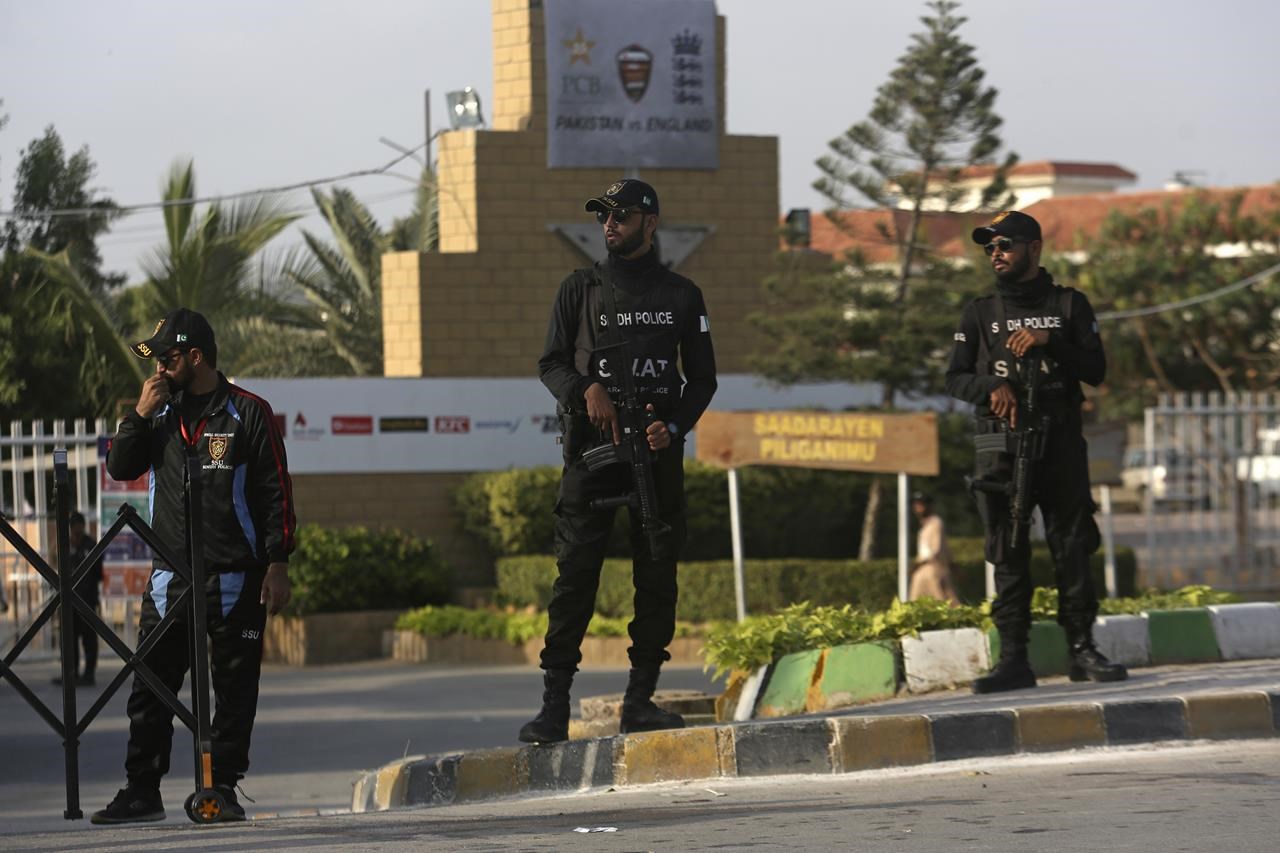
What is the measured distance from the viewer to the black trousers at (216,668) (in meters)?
6.37

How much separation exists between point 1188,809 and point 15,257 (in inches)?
938

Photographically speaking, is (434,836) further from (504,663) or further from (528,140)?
(528,140)

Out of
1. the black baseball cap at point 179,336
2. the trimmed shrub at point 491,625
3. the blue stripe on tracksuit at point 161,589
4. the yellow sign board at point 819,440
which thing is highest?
the black baseball cap at point 179,336

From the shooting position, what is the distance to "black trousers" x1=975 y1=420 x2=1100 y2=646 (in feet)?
25.9

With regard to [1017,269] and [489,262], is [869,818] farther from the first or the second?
[489,262]

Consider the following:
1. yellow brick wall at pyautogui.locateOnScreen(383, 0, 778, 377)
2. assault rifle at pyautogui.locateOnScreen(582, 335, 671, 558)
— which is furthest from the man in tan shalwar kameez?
assault rifle at pyautogui.locateOnScreen(582, 335, 671, 558)

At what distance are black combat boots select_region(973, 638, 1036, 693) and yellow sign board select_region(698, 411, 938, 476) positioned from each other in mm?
7782

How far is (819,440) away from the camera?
1639 cm

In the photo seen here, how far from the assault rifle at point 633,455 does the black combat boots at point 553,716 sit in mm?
614

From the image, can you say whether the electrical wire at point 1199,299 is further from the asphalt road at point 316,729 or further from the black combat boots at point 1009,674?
the black combat boots at point 1009,674

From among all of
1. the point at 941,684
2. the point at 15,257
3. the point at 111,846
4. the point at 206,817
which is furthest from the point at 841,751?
the point at 15,257

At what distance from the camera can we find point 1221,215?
35344 millimetres

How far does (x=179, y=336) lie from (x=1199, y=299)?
26.0 meters

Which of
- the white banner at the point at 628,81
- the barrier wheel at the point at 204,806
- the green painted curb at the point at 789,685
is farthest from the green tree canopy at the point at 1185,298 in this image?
the barrier wheel at the point at 204,806
